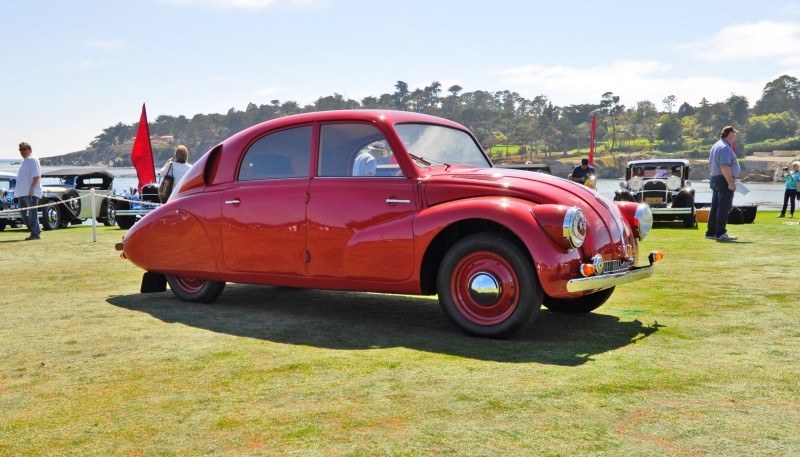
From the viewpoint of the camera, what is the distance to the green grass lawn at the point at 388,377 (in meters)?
3.14

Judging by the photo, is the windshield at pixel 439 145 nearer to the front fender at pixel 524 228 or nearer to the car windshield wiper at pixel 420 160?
the car windshield wiper at pixel 420 160

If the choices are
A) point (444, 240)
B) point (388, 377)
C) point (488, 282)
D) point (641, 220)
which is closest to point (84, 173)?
point (444, 240)

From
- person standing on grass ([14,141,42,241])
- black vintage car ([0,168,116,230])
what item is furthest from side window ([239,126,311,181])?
black vintage car ([0,168,116,230])

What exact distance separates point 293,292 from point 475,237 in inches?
117

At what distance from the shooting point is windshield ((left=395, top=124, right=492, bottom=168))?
229 inches

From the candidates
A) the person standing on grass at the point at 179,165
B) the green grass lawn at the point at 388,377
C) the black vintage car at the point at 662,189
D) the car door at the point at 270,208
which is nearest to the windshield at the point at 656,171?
the black vintage car at the point at 662,189

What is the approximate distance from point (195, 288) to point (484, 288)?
3.07 m

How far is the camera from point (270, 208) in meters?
6.07

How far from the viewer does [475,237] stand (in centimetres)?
507

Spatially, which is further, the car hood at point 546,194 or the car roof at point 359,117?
the car roof at point 359,117

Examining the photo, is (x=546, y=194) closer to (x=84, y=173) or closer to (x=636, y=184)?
(x=636, y=184)

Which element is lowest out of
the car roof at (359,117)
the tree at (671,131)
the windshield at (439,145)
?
the windshield at (439,145)

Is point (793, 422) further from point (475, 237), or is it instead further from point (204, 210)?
point (204, 210)

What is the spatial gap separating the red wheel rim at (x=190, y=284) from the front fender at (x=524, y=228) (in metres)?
2.64
